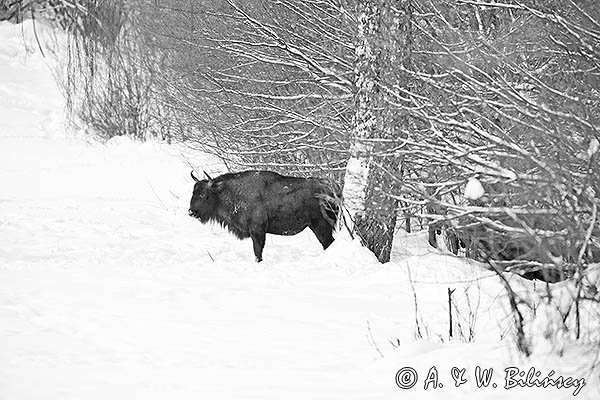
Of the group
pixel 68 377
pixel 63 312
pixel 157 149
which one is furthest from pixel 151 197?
pixel 68 377

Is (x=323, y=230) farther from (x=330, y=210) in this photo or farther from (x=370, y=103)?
(x=370, y=103)

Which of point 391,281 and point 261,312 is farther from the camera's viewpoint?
point 391,281

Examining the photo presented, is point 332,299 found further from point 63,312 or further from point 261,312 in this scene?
point 63,312

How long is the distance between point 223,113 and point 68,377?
10.2 meters

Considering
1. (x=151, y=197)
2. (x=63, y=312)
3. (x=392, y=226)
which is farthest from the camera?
(x=151, y=197)

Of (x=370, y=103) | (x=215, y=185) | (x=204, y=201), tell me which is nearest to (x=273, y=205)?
(x=215, y=185)

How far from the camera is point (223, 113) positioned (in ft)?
52.6

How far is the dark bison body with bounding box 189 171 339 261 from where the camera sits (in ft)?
40.0

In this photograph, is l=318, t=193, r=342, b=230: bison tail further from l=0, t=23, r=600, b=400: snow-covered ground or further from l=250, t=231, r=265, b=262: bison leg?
l=250, t=231, r=265, b=262: bison leg

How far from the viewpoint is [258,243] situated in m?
12.0

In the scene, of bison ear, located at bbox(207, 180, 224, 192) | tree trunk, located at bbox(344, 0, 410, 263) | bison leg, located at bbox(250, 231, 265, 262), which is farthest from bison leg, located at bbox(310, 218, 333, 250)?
bison ear, located at bbox(207, 180, 224, 192)

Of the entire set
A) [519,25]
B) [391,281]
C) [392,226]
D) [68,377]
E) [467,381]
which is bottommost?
[68,377]

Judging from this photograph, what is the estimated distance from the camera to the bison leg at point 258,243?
1198 cm

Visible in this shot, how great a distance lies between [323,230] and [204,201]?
1.79 meters
